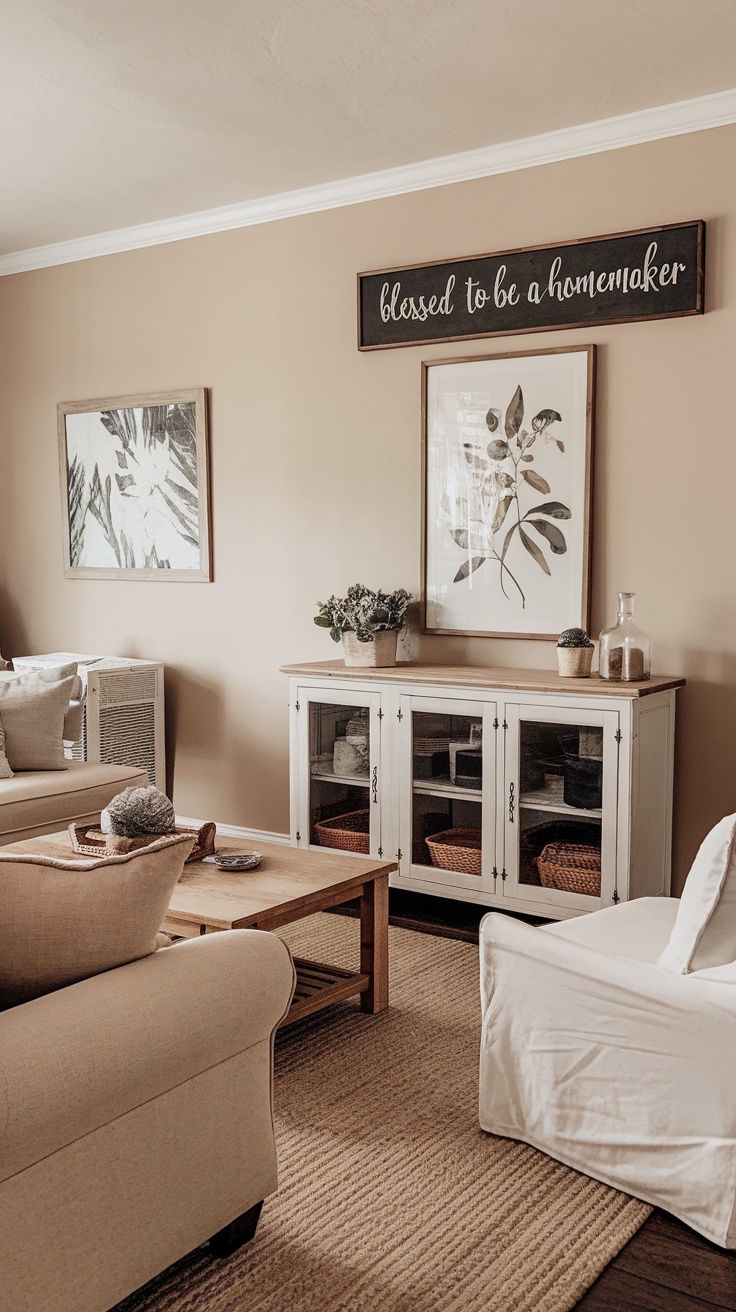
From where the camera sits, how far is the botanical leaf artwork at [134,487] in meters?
5.02

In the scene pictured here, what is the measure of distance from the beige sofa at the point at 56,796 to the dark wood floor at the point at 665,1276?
7.90 ft

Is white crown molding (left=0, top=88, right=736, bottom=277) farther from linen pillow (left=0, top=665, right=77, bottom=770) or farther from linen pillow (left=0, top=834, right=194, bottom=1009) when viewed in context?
linen pillow (left=0, top=834, right=194, bottom=1009)

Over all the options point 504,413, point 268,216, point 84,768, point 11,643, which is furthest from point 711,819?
point 11,643

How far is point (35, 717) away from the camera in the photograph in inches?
167

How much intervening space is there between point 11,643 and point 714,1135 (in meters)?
4.62

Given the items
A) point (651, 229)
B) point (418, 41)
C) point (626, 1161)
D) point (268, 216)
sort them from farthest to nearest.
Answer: point (268, 216)
point (651, 229)
point (418, 41)
point (626, 1161)

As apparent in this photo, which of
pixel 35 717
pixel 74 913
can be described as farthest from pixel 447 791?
pixel 74 913

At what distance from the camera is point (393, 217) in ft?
14.2

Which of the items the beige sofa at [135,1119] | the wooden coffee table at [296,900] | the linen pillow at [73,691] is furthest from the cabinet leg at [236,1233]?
the linen pillow at [73,691]

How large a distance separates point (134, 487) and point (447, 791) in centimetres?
→ 230

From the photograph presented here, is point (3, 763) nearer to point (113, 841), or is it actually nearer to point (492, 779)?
point (113, 841)

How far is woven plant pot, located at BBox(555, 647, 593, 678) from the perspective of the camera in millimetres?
3693

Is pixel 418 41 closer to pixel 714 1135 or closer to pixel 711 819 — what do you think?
pixel 711 819

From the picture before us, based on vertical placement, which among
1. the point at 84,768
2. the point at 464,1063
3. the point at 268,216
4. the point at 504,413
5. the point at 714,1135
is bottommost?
the point at 464,1063
